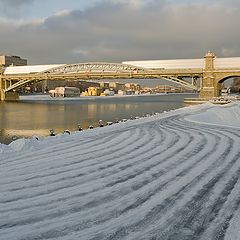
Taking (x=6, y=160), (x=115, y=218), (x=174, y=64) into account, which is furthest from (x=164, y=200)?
(x=174, y=64)

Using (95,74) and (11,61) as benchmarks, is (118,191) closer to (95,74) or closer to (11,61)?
(95,74)

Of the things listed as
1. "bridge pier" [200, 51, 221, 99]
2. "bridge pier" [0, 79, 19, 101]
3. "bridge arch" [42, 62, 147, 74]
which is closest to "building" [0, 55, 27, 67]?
"bridge pier" [0, 79, 19, 101]

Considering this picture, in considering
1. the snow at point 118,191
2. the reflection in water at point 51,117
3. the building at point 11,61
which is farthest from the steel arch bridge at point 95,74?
the building at point 11,61

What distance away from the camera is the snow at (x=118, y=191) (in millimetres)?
5309

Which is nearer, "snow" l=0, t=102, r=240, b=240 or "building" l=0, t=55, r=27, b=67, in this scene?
"snow" l=0, t=102, r=240, b=240

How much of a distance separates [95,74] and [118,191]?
7202 cm

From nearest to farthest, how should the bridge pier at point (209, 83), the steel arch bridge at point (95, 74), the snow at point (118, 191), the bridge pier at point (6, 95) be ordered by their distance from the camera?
1. the snow at point (118, 191)
2. the bridge pier at point (209, 83)
3. the steel arch bridge at point (95, 74)
4. the bridge pier at point (6, 95)

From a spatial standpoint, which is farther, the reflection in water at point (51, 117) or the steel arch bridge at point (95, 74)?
the steel arch bridge at point (95, 74)

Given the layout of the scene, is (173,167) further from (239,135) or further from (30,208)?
(239,135)

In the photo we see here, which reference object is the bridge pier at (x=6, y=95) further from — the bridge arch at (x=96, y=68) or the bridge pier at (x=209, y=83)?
the bridge pier at (x=209, y=83)

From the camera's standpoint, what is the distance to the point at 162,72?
7038 cm

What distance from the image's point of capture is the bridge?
68.5 meters

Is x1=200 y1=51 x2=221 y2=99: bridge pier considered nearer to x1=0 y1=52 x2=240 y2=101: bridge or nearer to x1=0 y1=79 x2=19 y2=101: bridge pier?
x1=0 y1=52 x2=240 y2=101: bridge

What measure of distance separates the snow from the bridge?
190 ft
